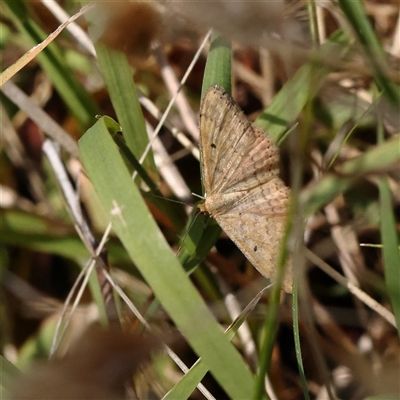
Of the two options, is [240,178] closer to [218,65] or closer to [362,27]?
[218,65]

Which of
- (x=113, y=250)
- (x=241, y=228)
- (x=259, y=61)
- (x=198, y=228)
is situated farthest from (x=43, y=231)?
(x=259, y=61)

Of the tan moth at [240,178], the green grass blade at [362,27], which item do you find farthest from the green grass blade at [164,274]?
the green grass blade at [362,27]

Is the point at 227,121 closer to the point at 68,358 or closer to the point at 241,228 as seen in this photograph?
the point at 241,228

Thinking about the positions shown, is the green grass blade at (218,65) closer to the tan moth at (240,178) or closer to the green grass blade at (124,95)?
the tan moth at (240,178)

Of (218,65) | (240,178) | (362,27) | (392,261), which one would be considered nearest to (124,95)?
(218,65)

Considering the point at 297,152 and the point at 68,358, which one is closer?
the point at 68,358

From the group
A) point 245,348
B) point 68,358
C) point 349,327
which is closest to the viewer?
point 68,358
